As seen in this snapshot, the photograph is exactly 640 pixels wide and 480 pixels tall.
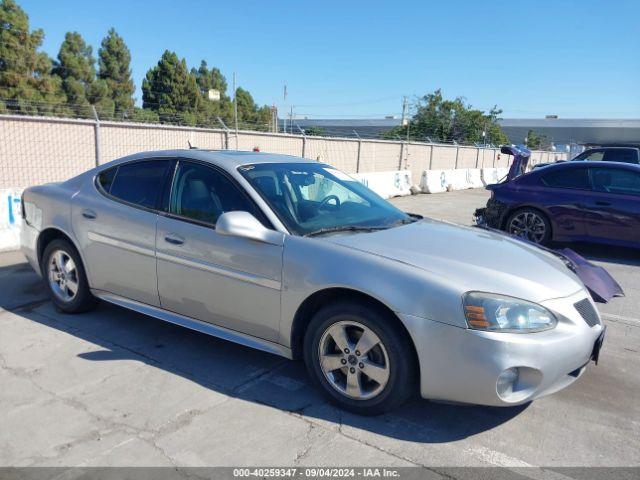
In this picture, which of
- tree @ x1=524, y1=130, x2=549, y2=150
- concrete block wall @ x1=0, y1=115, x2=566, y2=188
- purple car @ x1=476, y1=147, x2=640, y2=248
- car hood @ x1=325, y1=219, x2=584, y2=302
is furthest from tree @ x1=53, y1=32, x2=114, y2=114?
tree @ x1=524, y1=130, x2=549, y2=150

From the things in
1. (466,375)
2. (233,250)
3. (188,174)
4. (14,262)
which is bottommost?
(14,262)

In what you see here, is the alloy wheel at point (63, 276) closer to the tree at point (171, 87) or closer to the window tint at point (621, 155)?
the window tint at point (621, 155)

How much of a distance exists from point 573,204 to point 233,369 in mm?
6233

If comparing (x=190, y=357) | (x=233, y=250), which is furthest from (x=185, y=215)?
(x=190, y=357)

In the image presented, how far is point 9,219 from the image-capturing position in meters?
7.12

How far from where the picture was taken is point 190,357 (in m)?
3.89

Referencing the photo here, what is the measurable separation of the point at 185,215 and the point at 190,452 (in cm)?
175

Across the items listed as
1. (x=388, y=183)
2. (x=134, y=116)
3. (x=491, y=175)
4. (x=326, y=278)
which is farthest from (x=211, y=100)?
(x=326, y=278)

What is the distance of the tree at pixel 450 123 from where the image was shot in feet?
156

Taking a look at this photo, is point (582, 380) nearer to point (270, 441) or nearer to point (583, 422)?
point (583, 422)

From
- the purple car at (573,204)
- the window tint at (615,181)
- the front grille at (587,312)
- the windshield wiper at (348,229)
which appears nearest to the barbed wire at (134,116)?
the purple car at (573,204)

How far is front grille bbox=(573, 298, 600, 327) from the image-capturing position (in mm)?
3064

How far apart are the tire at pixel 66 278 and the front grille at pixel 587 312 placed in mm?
3897

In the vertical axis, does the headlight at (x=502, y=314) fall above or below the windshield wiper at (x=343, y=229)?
below
